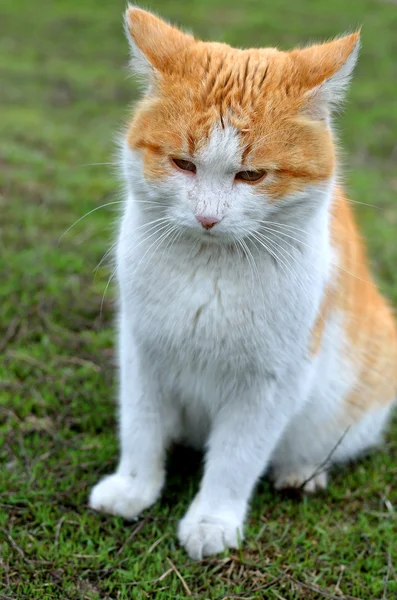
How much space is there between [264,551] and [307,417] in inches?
19.5

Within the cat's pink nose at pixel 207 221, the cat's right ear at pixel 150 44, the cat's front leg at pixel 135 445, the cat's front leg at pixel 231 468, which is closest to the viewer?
the cat's pink nose at pixel 207 221

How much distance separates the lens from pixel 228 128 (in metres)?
1.80

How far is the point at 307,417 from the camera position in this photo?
2557 mm

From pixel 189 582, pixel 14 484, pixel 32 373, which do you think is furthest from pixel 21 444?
pixel 189 582

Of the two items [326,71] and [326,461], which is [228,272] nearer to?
[326,71]

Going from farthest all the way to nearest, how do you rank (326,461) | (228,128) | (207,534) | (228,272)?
(326,461) < (207,534) < (228,272) < (228,128)

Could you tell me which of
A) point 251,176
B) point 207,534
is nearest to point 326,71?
point 251,176

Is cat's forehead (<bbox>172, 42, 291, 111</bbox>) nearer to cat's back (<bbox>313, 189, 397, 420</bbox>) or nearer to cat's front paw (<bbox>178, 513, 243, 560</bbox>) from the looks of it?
cat's back (<bbox>313, 189, 397, 420</bbox>)

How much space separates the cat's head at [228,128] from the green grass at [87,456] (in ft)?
2.32

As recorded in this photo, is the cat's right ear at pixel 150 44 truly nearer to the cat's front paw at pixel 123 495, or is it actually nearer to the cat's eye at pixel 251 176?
the cat's eye at pixel 251 176

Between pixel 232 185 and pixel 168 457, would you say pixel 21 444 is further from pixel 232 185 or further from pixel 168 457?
pixel 232 185

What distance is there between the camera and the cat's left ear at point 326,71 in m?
1.91

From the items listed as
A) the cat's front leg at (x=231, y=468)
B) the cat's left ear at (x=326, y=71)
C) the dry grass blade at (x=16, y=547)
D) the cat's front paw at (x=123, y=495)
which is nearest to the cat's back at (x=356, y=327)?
the cat's front leg at (x=231, y=468)

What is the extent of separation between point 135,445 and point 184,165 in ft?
3.32
